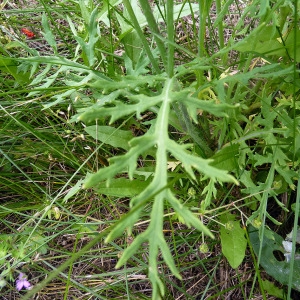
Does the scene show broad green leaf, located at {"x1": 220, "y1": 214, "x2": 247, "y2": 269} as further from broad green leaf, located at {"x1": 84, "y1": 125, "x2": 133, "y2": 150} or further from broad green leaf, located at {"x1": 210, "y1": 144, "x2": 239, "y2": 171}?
broad green leaf, located at {"x1": 84, "y1": 125, "x2": 133, "y2": 150}

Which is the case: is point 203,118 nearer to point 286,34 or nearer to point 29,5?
point 286,34

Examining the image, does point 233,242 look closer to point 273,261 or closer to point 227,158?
point 273,261

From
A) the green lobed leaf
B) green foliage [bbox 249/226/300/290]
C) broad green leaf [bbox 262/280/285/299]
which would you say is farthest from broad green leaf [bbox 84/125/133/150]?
broad green leaf [bbox 262/280/285/299]

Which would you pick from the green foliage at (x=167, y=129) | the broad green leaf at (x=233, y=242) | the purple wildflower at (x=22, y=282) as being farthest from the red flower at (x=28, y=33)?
the broad green leaf at (x=233, y=242)

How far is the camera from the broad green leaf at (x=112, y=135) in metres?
1.59

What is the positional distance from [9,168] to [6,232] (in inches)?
10.6

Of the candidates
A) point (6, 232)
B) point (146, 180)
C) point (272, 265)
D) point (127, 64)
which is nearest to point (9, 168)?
point (6, 232)

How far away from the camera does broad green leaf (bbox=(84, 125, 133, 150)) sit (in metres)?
1.59

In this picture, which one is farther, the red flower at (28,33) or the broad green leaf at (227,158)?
the red flower at (28,33)

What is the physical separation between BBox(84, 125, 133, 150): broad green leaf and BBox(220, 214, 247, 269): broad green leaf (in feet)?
1.54

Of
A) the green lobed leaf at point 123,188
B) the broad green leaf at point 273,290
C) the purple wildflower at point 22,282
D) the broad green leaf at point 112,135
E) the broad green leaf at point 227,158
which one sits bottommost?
the broad green leaf at point 273,290

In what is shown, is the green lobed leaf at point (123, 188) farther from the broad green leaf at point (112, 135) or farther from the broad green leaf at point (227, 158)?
the broad green leaf at point (227, 158)

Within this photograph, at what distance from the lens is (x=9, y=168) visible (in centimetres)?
185

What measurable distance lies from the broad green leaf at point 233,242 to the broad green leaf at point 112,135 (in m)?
0.47
